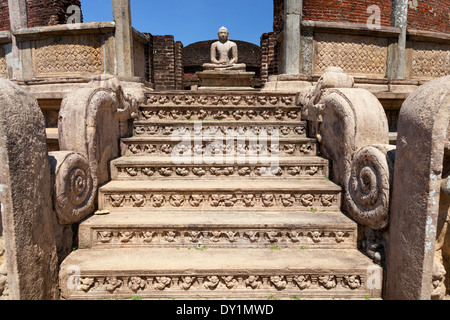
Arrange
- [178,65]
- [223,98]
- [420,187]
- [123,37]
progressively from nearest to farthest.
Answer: [420,187]
[223,98]
[123,37]
[178,65]

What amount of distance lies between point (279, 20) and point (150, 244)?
26.9ft

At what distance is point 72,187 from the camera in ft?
7.01

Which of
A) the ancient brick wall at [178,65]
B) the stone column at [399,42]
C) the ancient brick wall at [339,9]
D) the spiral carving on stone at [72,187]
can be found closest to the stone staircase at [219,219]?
the spiral carving on stone at [72,187]

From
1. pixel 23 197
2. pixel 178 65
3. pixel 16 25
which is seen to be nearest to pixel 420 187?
pixel 23 197

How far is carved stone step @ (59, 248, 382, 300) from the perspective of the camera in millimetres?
1929

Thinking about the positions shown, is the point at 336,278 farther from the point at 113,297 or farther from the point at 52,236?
the point at 52,236

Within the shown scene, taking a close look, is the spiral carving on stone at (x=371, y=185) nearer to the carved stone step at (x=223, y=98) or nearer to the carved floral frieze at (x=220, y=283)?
the carved floral frieze at (x=220, y=283)

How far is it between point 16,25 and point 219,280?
6170 millimetres

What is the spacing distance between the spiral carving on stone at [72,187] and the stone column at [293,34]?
4.12m

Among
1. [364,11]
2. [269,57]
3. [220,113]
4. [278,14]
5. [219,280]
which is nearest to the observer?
[219,280]

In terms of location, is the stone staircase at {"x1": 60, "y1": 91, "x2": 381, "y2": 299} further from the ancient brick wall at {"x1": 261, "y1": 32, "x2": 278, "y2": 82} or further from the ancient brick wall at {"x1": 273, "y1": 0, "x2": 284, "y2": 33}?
the ancient brick wall at {"x1": 273, "y1": 0, "x2": 284, "y2": 33}

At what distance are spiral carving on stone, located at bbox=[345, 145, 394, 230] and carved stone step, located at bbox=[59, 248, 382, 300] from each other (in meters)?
0.37

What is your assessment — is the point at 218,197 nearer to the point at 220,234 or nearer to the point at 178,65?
the point at 220,234
